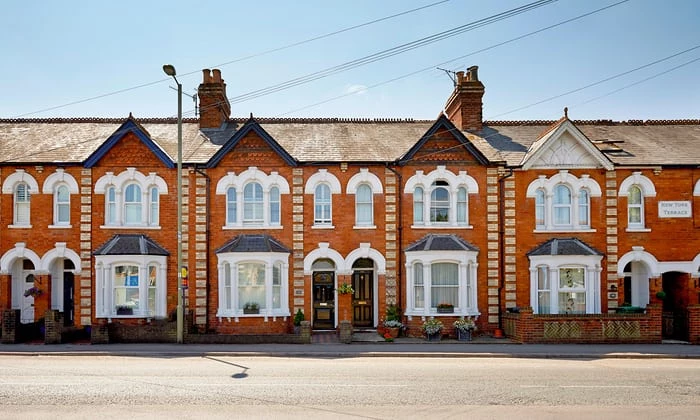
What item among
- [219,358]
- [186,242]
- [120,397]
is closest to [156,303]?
[186,242]

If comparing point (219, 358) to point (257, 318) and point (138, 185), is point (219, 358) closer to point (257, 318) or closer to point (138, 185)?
point (257, 318)

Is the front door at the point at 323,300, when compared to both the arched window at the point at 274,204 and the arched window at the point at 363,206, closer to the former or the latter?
the arched window at the point at 363,206

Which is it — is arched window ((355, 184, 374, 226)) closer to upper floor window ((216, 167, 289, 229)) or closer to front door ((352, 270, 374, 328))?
front door ((352, 270, 374, 328))

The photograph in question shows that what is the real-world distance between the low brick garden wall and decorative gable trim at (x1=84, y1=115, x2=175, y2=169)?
49.4 feet

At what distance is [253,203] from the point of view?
66.6 feet

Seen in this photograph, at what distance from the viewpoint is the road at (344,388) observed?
9.17m

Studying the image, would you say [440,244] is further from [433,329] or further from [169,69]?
[169,69]

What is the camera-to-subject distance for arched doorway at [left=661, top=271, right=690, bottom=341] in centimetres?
1862

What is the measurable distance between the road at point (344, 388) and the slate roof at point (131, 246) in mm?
5096

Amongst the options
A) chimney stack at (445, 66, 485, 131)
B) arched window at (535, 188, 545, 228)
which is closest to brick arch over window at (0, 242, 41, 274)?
chimney stack at (445, 66, 485, 131)

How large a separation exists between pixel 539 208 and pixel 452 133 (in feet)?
15.8

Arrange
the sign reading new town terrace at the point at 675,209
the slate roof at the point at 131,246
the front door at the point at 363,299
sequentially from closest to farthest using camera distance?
the slate roof at the point at 131,246, the sign reading new town terrace at the point at 675,209, the front door at the point at 363,299

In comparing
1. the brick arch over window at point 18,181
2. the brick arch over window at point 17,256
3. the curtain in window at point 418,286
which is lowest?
the curtain in window at point 418,286

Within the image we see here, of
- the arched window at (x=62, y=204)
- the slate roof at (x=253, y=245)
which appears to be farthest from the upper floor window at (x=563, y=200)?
the arched window at (x=62, y=204)
